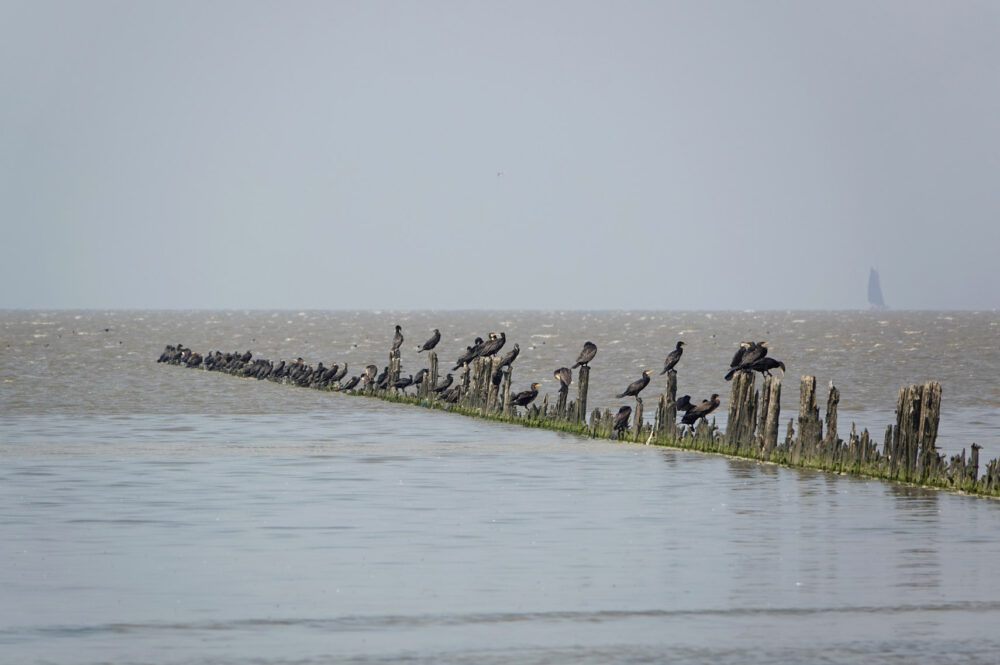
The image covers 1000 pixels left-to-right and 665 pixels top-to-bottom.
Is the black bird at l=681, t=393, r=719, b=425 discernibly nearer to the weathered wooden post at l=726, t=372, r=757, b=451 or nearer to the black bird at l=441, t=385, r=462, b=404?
the weathered wooden post at l=726, t=372, r=757, b=451

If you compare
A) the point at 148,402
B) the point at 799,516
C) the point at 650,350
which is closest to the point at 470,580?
the point at 799,516

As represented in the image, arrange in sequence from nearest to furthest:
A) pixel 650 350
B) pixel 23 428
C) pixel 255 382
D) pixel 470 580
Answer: pixel 470 580 → pixel 23 428 → pixel 255 382 → pixel 650 350

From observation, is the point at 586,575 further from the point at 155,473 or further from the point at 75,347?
the point at 75,347

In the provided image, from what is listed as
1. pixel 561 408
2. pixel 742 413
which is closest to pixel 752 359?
pixel 742 413

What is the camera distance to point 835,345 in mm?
117375

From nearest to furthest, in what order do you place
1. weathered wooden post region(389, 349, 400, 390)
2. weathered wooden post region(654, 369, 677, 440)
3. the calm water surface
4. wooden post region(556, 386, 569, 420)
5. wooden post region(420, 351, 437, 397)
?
1. the calm water surface
2. weathered wooden post region(654, 369, 677, 440)
3. wooden post region(556, 386, 569, 420)
4. wooden post region(420, 351, 437, 397)
5. weathered wooden post region(389, 349, 400, 390)

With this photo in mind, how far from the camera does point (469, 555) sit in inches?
615

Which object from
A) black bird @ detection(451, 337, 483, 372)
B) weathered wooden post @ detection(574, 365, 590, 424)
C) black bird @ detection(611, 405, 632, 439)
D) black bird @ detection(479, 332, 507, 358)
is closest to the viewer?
black bird @ detection(611, 405, 632, 439)

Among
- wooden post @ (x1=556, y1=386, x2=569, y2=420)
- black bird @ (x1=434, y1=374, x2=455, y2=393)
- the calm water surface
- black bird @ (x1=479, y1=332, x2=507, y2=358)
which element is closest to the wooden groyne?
wooden post @ (x1=556, y1=386, x2=569, y2=420)

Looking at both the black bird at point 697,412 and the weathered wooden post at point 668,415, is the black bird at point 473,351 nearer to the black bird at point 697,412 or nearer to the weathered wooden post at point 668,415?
the black bird at point 697,412

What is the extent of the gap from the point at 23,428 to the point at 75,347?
77.0 metres

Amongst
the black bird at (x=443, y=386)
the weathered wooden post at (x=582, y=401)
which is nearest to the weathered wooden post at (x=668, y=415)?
the weathered wooden post at (x=582, y=401)

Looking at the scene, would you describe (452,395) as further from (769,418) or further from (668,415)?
(769,418)

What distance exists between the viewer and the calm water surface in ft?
38.3
